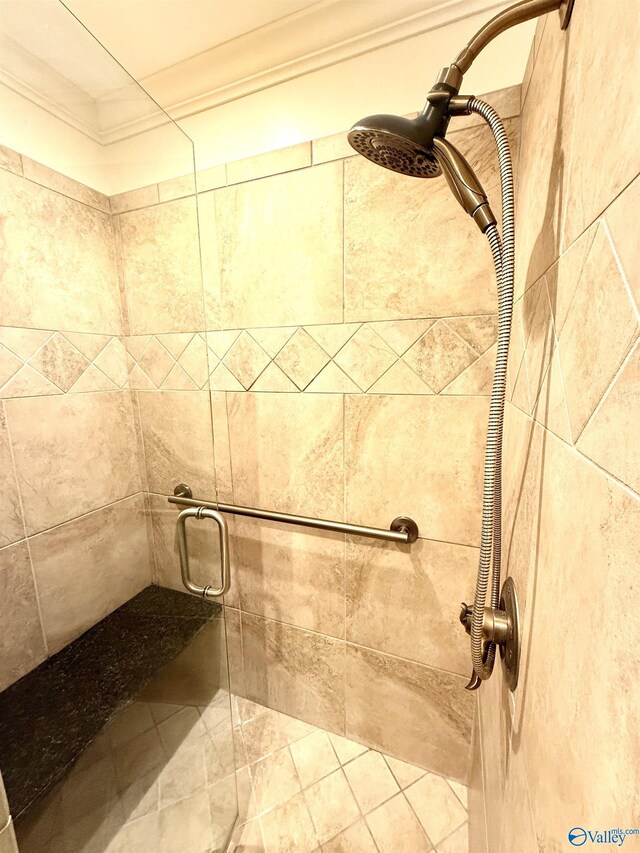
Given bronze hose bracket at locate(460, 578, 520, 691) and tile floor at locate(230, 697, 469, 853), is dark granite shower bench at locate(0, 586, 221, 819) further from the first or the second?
bronze hose bracket at locate(460, 578, 520, 691)

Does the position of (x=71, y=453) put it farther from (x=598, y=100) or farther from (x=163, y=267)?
(x=598, y=100)

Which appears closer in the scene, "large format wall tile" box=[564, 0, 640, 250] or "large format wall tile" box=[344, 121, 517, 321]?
"large format wall tile" box=[564, 0, 640, 250]

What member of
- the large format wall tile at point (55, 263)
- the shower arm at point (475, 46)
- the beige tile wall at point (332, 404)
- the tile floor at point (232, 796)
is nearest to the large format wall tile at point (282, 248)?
the beige tile wall at point (332, 404)

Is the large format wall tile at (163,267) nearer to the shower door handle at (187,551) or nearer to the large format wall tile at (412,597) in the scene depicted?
the shower door handle at (187,551)

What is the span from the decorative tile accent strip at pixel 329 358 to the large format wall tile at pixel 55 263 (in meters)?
0.14

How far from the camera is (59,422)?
0.97 meters

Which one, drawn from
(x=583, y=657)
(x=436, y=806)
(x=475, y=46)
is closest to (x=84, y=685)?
(x=436, y=806)

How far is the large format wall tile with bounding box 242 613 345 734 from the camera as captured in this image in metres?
1.16

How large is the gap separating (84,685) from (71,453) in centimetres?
66

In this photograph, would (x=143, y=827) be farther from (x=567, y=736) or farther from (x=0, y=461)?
(x=567, y=736)

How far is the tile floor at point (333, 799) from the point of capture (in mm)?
929

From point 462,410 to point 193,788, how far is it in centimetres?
144

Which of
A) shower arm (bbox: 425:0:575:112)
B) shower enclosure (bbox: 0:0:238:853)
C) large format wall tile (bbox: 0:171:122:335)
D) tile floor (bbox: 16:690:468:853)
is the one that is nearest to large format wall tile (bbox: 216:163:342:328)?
shower enclosure (bbox: 0:0:238:853)

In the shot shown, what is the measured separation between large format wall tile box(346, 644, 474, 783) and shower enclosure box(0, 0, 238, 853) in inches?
18.8
